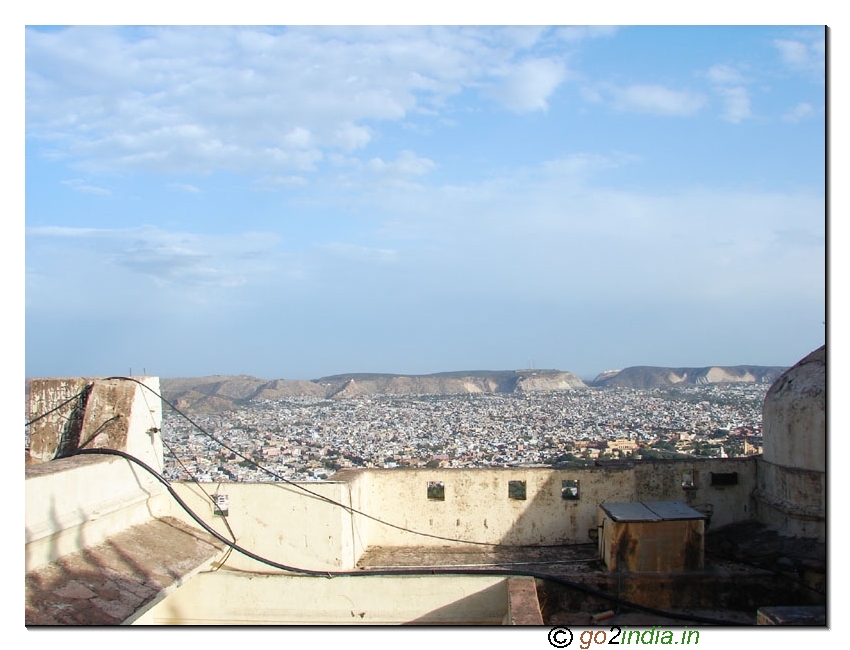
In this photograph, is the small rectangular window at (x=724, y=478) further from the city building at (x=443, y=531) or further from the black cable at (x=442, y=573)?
the black cable at (x=442, y=573)

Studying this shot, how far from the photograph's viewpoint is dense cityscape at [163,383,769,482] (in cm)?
1822

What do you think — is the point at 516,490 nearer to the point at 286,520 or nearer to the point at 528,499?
the point at 528,499

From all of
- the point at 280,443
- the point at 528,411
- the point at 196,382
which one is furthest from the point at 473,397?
the point at 280,443

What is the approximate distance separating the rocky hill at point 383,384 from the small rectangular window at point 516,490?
3286cm

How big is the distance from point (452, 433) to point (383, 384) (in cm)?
3383

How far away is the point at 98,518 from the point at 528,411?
34.6 meters

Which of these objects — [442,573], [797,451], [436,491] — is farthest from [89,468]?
[797,451]

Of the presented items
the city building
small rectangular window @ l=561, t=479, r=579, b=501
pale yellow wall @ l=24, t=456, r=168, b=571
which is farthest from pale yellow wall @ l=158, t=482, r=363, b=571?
small rectangular window @ l=561, t=479, r=579, b=501

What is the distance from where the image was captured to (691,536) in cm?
888

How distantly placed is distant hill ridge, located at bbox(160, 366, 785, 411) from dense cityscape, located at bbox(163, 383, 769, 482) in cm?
474

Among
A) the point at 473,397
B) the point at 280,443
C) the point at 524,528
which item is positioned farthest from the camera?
the point at 473,397
